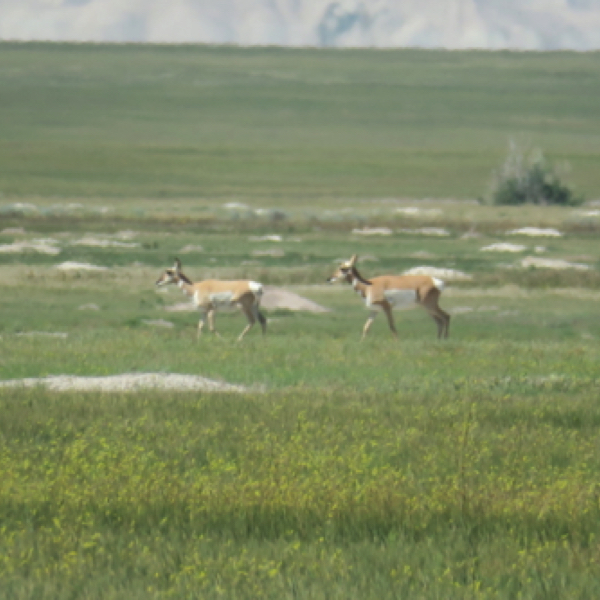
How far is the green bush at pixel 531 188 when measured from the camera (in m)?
107

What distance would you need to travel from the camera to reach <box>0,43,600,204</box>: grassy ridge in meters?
142

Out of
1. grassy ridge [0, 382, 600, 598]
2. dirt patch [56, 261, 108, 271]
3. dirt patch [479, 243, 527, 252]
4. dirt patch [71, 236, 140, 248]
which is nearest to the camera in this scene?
grassy ridge [0, 382, 600, 598]

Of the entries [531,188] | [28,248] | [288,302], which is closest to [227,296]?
[288,302]

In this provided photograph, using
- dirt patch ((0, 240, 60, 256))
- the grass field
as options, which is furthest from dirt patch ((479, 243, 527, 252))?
dirt patch ((0, 240, 60, 256))

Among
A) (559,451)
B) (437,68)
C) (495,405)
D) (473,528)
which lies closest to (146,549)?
(473,528)

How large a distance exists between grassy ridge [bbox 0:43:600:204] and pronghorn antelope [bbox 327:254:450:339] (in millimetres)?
98239

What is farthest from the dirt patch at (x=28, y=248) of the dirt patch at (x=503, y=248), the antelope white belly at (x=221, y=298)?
the antelope white belly at (x=221, y=298)

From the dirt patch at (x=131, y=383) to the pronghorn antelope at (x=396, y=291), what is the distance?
10917 millimetres

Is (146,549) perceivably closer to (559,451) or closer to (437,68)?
(559,451)

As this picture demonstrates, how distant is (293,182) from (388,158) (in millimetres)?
18092

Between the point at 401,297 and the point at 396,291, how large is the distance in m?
0.23

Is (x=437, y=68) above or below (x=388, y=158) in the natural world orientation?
above

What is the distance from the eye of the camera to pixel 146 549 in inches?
359

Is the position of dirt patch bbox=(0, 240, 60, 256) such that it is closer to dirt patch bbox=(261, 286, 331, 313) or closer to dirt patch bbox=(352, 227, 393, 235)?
dirt patch bbox=(261, 286, 331, 313)
